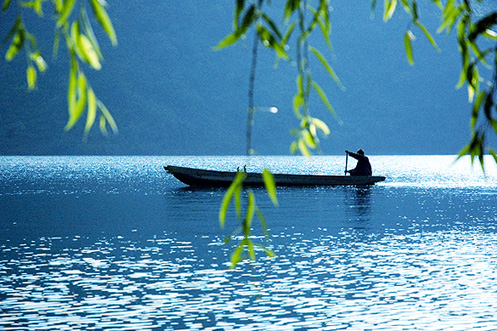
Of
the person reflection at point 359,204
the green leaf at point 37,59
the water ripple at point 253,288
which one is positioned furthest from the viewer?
the person reflection at point 359,204

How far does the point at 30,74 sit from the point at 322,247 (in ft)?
110

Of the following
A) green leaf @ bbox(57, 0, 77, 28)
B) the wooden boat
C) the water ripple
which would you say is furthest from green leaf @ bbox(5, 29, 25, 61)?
the wooden boat

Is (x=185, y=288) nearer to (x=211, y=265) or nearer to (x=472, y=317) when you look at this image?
(x=211, y=265)

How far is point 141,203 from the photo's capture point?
218 feet

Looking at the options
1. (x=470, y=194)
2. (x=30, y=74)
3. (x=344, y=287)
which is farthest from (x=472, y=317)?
(x=470, y=194)

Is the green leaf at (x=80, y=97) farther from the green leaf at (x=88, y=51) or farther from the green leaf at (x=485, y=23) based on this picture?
the green leaf at (x=485, y=23)

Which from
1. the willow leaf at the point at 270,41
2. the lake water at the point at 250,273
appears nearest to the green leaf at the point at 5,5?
the willow leaf at the point at 270,41

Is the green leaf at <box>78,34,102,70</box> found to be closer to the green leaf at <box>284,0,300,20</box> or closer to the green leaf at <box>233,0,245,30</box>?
the green leaf at <box>233,0,245,30</box>

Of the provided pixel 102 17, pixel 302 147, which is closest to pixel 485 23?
pixel 302 147

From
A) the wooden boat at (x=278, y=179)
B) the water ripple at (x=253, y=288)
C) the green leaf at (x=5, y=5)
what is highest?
the green leaf at (x=5, y=5)

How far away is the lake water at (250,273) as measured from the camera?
2161cm

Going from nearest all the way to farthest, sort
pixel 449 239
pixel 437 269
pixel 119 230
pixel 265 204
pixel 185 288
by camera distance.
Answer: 1. pixel 185 288
2. pixel 437 269
3. pixel 449 239
4. pixel 119 230
5. pixel 265 204

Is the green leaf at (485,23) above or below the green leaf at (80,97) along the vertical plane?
above

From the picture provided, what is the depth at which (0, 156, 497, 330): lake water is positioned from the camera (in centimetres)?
2161
